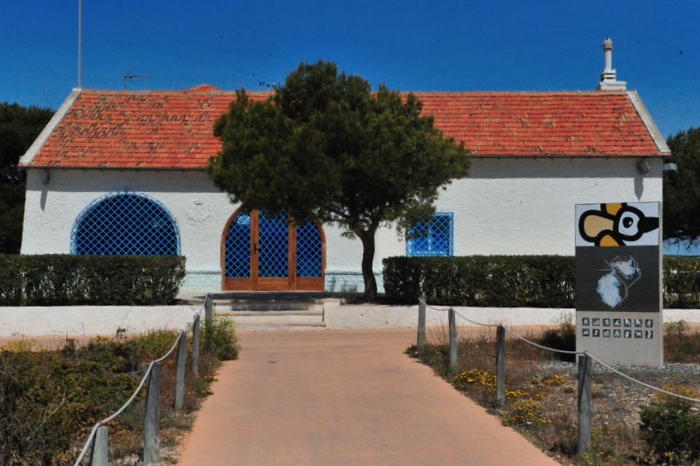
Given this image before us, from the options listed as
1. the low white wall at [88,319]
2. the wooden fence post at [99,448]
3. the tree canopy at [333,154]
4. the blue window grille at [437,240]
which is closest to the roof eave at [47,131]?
the low white wall at [88,319]

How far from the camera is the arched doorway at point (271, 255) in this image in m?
19.3

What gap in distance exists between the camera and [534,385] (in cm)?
937

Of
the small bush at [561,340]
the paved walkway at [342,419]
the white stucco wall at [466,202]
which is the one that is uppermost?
the white stucco wall at [466,202]

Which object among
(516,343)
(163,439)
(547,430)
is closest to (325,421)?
(163,439)

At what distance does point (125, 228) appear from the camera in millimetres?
18953

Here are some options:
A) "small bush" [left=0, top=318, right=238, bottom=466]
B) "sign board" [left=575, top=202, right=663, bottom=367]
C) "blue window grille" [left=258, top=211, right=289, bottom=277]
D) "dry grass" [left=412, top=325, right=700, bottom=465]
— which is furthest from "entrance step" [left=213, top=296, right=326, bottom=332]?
"sign board" [left=575, top=202, right=663, bottom=367]

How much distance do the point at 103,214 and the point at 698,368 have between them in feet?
45.6

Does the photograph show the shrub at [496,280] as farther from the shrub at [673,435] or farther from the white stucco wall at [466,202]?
the shrub at [673,435]

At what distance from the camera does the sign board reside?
10.4 m

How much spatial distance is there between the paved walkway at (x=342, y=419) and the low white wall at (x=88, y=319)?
3.36 m

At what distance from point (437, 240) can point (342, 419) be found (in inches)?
461

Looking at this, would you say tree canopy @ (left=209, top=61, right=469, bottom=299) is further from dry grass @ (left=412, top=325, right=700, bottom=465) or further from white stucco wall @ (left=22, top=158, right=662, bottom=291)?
white stucco wall @ (left=22, top=158, right=662, bottom=291)

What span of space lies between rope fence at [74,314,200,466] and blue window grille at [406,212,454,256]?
31.3 ft

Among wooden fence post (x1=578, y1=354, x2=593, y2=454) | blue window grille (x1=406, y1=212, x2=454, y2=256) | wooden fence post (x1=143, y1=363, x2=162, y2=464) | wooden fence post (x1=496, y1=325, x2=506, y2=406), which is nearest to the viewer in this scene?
wooden fence post (x1=143, y1=363, x2=162, y2=464)
